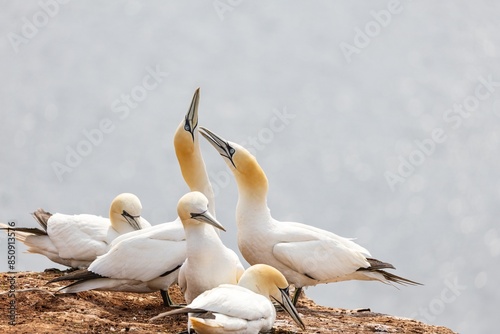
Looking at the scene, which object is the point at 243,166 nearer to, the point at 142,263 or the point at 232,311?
the point at 142,263

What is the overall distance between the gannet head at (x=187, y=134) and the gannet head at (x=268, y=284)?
6.64 ft

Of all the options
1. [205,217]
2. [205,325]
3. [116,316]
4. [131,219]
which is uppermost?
[205,217]

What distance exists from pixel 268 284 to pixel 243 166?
160 cm

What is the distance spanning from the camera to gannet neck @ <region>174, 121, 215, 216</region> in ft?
30.4

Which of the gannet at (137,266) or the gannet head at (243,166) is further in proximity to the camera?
the gannet head at (243,166)

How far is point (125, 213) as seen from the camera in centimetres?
982

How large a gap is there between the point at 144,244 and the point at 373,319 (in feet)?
6.94

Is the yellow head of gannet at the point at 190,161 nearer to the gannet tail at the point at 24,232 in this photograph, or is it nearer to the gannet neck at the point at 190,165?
the gannet neck at the point at 190,165

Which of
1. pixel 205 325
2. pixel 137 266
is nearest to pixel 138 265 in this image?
pixel 137 266

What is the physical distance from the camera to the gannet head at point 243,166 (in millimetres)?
8867

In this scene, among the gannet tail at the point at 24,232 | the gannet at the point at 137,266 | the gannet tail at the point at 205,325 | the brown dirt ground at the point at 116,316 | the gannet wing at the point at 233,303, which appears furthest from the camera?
the gannet tail at the point at 24,232

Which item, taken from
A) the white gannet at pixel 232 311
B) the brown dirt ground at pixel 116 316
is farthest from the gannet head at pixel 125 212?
the white gannet at pixel 232 311

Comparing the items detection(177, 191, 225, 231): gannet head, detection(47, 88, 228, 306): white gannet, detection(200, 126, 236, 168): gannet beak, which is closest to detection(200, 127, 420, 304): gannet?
detection(200, 126, 236, 168): gannet beak

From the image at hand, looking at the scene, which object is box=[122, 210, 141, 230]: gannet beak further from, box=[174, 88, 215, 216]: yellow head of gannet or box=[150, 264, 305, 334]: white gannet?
box=[150, 264, 305, 334]: white gannet
